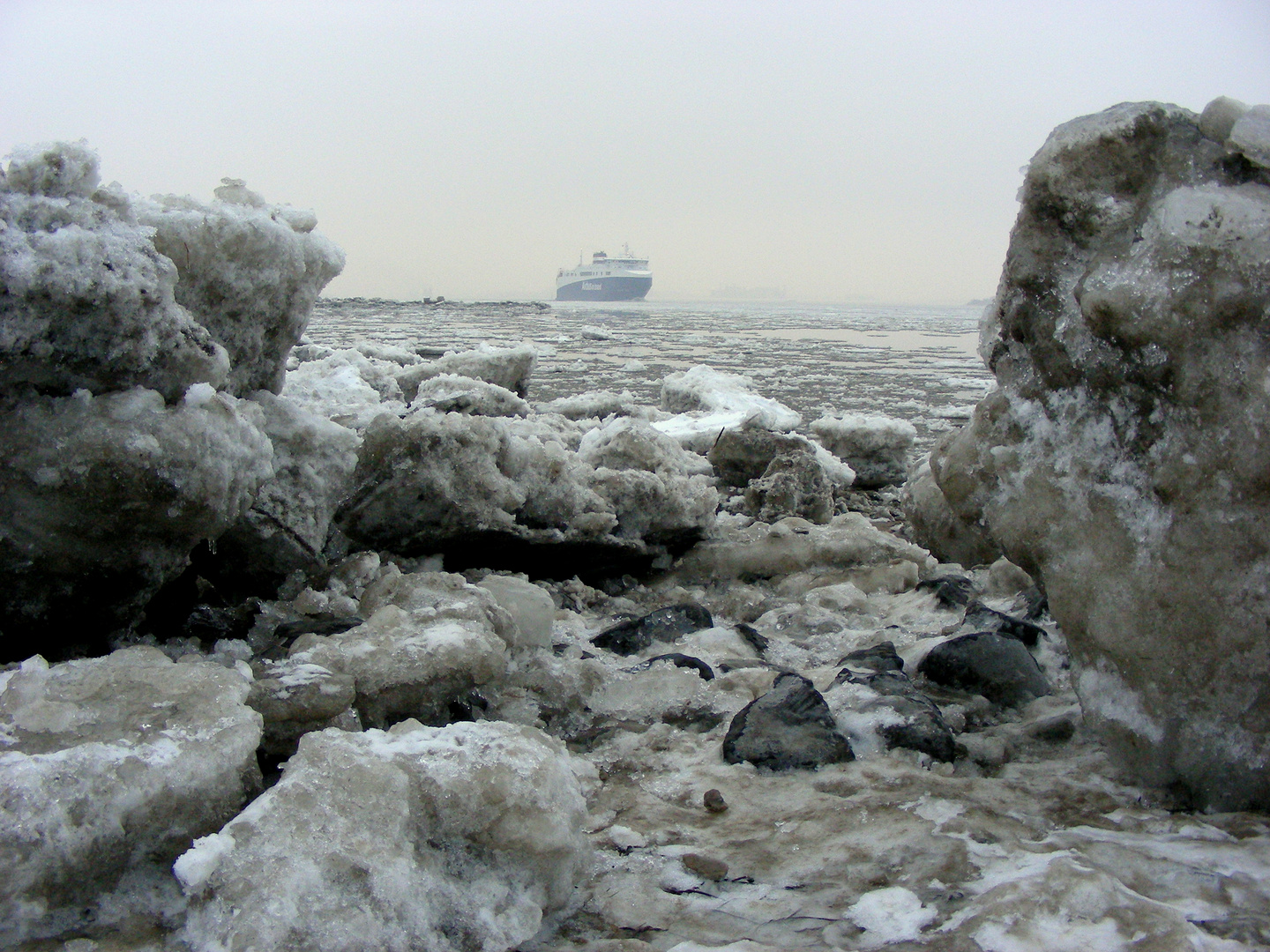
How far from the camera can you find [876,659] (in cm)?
263

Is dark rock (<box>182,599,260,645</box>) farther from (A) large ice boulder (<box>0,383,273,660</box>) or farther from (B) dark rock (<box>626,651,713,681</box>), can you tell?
(B) dark rock (<box>626,651,713,681</box>)

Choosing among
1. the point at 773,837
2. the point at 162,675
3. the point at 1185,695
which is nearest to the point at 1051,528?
the point at 1185,695

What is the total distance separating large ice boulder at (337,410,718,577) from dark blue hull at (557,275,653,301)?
81349 millimetres

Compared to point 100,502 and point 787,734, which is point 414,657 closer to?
point 100,502

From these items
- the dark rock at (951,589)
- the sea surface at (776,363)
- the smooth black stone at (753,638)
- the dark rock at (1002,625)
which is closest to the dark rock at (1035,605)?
the dark rock at (1002,625)

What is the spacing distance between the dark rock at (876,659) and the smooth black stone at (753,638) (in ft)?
0.98

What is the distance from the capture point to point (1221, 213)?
5.06 ft

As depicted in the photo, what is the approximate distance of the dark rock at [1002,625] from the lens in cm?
262

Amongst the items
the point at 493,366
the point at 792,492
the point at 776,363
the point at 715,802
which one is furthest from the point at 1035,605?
the point at 776,363

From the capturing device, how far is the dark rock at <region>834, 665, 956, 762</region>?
6.55 feet

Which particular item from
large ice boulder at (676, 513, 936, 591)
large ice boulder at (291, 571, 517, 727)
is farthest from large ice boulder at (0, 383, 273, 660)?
large ice boulder at (676, 513, 936, 591)

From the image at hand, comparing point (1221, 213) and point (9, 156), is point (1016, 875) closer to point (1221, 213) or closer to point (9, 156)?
point (1221, 213)

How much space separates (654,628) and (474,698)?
2.79 ft

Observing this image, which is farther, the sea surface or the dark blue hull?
the dark blue hull
